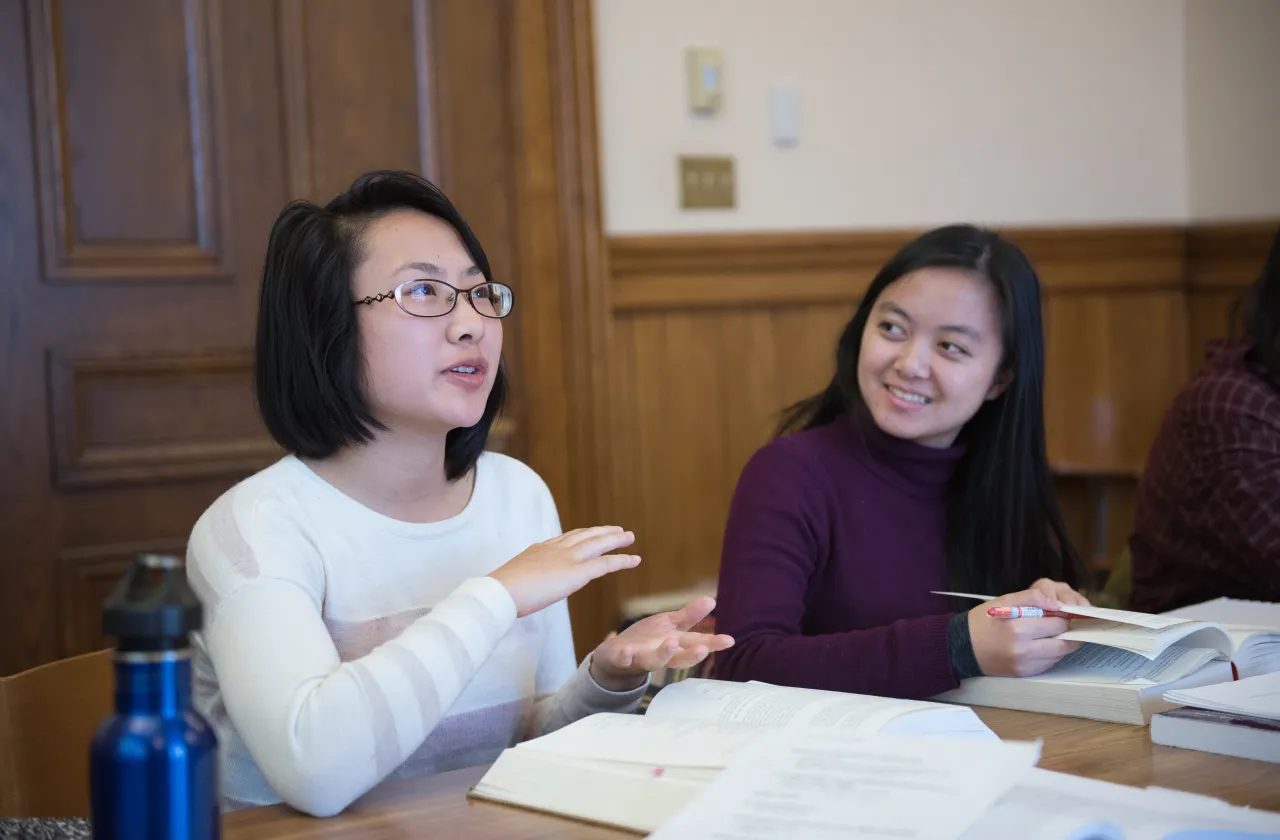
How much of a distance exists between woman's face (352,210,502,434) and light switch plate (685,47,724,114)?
5.52 feet

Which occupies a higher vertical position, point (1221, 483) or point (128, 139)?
point (128, 139)

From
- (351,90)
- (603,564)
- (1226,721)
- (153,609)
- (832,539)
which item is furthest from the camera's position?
(351,90)

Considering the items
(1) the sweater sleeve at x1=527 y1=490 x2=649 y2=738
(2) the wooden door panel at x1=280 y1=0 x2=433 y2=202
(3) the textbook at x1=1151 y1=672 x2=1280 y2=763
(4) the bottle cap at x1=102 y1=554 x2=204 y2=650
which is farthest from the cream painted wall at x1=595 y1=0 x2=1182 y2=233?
(4) the bottle cap at x1=102 y1=554 x2=204 y2=650

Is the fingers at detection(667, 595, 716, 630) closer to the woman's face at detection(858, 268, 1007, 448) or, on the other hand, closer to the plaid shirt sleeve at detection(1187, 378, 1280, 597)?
the woman's face at detection(858, 268, 1007, 448)

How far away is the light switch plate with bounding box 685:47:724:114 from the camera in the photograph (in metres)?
3.06

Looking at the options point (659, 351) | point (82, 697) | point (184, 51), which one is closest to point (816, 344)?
point (659, 351)

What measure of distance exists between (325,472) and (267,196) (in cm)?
136

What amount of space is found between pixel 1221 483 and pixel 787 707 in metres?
1.16

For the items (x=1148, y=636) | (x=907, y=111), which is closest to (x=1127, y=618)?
(x=1148, y=636)

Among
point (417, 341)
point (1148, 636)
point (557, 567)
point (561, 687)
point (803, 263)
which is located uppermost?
point (803, 263)

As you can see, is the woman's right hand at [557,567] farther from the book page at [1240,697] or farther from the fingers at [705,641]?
the book page at [1240,697]

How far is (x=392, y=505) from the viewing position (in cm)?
152

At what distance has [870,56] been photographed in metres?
3.29

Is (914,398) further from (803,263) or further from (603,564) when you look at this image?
(803,263)
